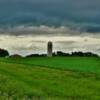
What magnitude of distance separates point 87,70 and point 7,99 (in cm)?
2854

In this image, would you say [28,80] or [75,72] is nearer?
[28,80]

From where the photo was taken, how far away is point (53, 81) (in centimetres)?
4175

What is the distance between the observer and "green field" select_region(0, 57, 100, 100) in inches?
1383

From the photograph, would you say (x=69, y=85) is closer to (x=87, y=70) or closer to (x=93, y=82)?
(x=93, y=82)

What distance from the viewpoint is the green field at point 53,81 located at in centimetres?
3512

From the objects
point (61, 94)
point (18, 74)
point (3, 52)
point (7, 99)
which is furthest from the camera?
point (3, 52)

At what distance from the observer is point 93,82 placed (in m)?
43.0

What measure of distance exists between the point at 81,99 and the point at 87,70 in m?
16.5

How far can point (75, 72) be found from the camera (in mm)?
48375

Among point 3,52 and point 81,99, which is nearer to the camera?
point 81,99

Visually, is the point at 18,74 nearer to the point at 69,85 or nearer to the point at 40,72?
the point at 40,72

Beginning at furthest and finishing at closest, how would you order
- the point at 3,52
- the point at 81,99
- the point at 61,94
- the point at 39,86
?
1. the point at 3,52
2. the point at 39,86
3. the point at 61,94
4. the point at 81,99

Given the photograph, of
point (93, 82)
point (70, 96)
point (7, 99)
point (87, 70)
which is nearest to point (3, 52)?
point (87, 70)

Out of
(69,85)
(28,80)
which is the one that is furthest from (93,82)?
(28,80)
